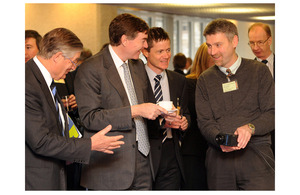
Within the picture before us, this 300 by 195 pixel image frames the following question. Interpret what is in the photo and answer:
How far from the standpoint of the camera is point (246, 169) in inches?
108

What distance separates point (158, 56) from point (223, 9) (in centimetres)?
272

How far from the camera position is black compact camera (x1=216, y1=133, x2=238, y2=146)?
2633 millimetres

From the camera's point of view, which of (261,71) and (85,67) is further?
(261,71)

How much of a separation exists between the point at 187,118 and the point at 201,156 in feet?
1.81

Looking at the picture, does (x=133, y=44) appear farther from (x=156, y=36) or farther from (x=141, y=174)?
(x=141, y=174)

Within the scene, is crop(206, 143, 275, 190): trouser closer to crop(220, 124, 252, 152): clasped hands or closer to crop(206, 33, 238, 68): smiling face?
crop(220, 124, 252, 152): clasped hands

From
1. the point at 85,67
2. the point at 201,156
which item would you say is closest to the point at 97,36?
the point at 201,156

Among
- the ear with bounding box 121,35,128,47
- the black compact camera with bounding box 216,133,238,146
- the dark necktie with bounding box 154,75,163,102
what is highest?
the ear with bounding box 121,35,128,47

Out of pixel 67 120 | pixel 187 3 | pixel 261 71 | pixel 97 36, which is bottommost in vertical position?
pixel 67 120

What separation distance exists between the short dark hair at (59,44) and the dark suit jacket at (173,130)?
1.02 metres

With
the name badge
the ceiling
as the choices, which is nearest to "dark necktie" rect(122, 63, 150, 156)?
the name badge

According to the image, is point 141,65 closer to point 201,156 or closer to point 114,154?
point 114,154
